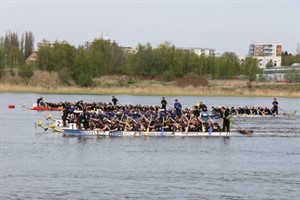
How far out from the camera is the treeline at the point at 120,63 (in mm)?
104438

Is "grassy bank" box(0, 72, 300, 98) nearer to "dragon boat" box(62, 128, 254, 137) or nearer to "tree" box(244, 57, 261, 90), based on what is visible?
"tree" box(244, 57, 261, 90)

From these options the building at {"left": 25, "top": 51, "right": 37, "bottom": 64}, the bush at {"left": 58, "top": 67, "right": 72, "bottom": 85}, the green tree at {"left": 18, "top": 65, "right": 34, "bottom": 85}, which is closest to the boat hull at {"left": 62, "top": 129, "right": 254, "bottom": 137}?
the green tree at {"left": 18, "top": 65, "right": 34, "bottom": 85}

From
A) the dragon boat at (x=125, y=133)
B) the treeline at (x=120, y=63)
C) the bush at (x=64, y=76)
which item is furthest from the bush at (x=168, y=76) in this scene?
the dragon boat at (x=125, y=133)

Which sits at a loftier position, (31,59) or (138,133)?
(31,59)

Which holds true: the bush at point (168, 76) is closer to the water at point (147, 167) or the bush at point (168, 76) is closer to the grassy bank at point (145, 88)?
the grassy bank at point (145, 88)

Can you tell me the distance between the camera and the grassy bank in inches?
3708

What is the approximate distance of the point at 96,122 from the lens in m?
40.7

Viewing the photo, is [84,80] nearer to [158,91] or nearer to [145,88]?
[145,88]

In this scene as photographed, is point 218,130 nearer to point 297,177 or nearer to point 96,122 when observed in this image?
point 96,122

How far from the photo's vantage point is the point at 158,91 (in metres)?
95.2

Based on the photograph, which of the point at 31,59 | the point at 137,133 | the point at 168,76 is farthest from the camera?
the point at 31,59

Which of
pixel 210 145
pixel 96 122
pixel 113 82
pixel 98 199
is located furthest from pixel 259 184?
pixel 113 82

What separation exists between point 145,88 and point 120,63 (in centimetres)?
2366

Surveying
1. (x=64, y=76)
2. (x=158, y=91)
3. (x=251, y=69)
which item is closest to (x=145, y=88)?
(x=158, y=91)
